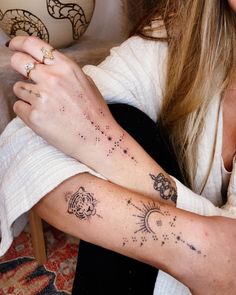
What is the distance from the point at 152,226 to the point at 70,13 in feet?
2.72

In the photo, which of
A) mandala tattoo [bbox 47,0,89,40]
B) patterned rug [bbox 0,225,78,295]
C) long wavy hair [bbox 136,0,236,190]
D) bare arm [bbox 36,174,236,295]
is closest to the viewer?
bare arm [bbox 36,174,236,295]

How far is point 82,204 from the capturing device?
0.60 meters

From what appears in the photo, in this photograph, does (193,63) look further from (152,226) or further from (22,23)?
(22,23)

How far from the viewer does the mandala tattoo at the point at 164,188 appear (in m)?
0.67

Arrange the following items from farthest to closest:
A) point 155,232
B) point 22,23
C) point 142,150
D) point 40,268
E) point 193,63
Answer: point 40,268
point 22,23
point 193,63
point 142,150
point 155,232

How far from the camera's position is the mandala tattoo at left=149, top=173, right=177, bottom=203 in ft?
2.19

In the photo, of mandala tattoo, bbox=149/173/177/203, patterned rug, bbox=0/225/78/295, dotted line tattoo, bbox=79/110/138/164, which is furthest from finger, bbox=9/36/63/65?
patterned rug, bbox=0/225/78/295

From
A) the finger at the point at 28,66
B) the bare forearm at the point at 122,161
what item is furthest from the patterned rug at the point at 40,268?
the finger at the point at 28,66

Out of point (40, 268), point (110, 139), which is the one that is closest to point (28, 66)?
point (110, 139)

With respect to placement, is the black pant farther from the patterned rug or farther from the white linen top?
the patterned rug

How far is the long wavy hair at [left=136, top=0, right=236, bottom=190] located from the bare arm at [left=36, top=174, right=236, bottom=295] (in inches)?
10.6

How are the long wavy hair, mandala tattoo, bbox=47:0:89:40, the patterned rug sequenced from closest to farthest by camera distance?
the long wavy hair, mandala tattoo, bbox=47:0:89:40, the patterned rug

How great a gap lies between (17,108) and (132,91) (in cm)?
26

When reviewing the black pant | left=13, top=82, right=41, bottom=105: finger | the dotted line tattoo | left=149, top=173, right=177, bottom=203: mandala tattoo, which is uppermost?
left=13, top=82, right=41, bottom=105: finger
